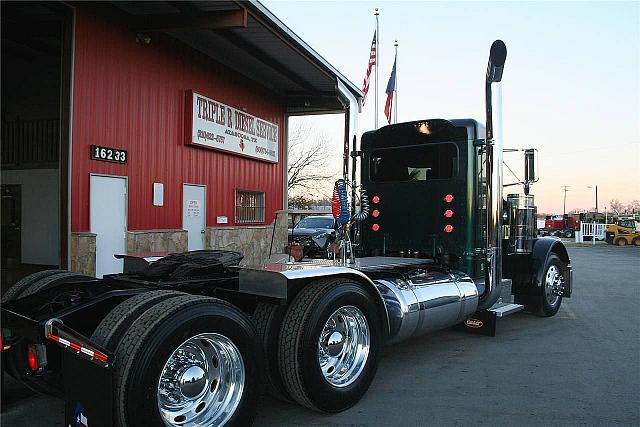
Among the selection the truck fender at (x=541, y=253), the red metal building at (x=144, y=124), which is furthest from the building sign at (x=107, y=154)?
the truck fender at (x=541, y=253)

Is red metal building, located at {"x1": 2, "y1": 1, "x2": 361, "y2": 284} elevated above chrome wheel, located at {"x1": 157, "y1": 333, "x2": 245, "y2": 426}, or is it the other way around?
red metal building, located at {"x1": 2, "y1": 1, "x2": 361, "y2": 284}

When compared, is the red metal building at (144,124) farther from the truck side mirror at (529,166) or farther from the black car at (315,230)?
the truck side mirror at (529,166)

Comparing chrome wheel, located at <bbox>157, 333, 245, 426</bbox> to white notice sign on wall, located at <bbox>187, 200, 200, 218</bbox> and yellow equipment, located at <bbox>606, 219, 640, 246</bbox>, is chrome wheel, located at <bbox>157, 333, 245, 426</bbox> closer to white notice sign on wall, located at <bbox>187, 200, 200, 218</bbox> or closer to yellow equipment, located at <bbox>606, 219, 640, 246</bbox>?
white notice sign on wall, located at <bbox>187, 200, 200, 218</bbox>

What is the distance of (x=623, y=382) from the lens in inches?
187

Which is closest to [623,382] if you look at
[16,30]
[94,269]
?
[94,269]

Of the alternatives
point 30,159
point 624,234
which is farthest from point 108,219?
point 624,234

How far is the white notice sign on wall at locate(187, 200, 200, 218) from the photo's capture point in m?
11.6

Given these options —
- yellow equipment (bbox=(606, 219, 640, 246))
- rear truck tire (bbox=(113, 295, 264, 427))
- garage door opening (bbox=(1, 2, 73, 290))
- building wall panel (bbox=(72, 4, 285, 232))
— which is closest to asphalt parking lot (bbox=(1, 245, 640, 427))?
rear truck tire (bbox=(113, 295, 264, 427))

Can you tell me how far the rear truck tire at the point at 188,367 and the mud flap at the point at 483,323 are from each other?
376 centimetres

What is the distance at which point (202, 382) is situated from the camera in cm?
325

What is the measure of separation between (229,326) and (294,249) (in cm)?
211

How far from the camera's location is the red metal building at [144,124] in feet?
29.2

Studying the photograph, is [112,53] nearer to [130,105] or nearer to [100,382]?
[130,105]

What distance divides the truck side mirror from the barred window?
846 cm
